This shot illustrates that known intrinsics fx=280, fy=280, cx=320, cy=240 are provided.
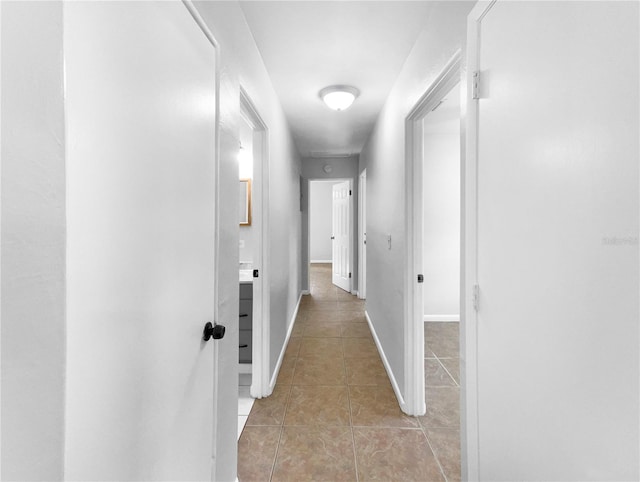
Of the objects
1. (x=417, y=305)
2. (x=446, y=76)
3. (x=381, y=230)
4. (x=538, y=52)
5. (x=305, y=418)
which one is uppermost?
(x=446, y=76)

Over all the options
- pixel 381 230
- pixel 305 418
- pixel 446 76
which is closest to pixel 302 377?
pixel 305 418

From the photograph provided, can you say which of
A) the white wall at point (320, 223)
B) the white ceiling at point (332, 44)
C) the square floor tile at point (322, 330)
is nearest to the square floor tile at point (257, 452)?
the square floor tile at point (322, 330)

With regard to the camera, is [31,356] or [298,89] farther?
[298,89]

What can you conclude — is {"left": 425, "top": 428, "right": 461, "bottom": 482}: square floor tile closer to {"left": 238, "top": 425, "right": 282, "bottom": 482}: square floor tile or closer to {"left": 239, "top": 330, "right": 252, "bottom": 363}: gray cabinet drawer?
{"left": 238, "top": 425, "right": 282, "bottom": 482}: square floor tile

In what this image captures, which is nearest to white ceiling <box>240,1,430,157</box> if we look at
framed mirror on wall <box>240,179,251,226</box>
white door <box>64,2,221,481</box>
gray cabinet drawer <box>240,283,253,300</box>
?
white door <box>64,2,221,481</box>

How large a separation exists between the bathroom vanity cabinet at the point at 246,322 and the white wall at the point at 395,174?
122 centimetres

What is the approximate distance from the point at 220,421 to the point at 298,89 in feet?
7.82

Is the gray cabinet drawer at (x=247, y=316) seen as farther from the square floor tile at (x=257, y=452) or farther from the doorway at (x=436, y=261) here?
the doorway at (x=436, y=261)

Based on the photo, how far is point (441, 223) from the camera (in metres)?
3.85

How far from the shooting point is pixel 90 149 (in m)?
0.51

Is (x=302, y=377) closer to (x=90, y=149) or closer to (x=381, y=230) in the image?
(x=381, y=230)

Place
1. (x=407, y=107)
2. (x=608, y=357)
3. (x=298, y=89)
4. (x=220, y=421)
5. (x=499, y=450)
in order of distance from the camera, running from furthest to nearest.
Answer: (x=298, y=89)
(x=407, y=107)
(x=220, y=421)
(x=499, y=450)
(x=608, y=357)

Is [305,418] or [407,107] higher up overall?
[407,107]

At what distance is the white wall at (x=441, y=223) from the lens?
3760mm
